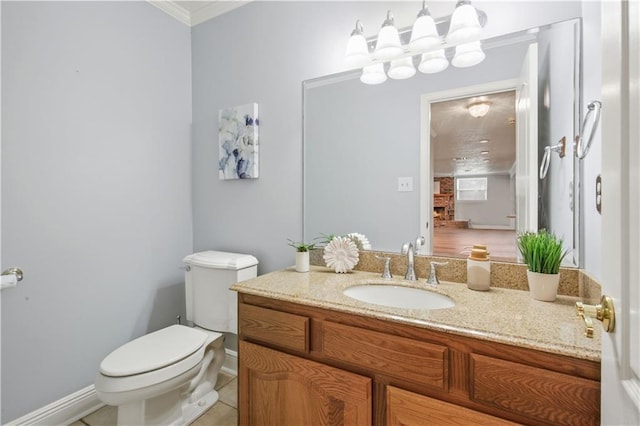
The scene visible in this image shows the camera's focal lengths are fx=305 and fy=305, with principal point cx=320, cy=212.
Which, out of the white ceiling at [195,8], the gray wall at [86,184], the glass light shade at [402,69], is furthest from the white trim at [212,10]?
the glass light shade at [402,69]

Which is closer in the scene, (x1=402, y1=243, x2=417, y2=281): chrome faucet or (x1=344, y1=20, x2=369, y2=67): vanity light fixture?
(x1=402, y1=243, x2=417, y2=281): chrome faucet

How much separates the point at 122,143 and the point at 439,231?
6.09ft

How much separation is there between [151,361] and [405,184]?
4.66 ft

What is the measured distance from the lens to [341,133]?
1.67m

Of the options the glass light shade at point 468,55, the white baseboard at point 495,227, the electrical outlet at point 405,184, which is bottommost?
the white baseboard at point 495,227

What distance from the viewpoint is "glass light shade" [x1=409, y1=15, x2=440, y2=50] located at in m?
1.34

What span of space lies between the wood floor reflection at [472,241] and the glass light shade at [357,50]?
0.92 metres

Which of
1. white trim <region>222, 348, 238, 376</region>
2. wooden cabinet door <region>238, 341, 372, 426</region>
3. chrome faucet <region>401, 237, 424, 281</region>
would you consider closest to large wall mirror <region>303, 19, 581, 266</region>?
chrome faucet <region>401, 237, 424, 281</region>

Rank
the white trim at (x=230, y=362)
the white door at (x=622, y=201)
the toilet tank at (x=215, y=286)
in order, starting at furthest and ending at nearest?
1. the white trim at (x=230, y=362)
2. the toilet tank at (x=215, y=286)
3. the white door at (x=622, y=201)

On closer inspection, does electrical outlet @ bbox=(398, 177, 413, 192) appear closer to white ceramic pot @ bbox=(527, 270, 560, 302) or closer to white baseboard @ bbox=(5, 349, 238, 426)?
white ceramic pot @ bbox=(527, 270, 560, 302)

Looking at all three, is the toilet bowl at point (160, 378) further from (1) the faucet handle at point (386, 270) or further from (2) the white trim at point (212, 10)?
(2) the white trim at point (212, 10)

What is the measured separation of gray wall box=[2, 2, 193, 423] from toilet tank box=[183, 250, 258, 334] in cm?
34

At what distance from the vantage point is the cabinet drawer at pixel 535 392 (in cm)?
71

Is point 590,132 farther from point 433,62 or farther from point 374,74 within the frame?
point 374,74
